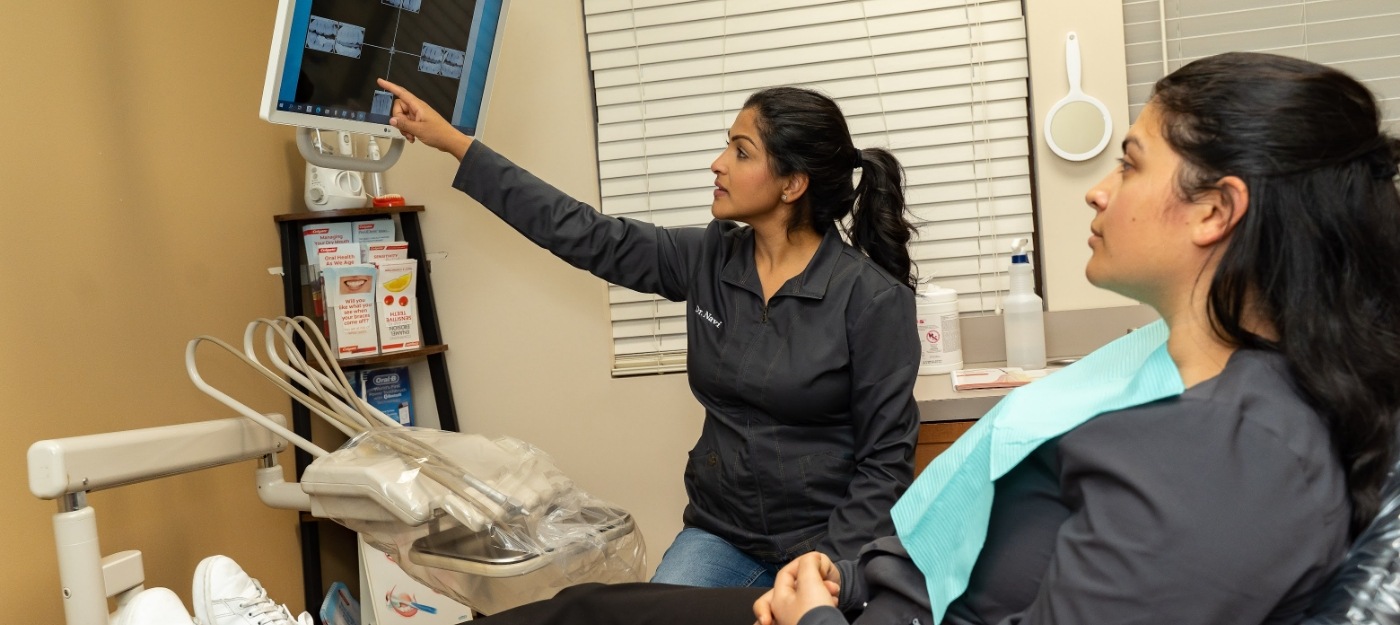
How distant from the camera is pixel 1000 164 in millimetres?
2447

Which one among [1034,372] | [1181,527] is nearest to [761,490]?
[1034,372]

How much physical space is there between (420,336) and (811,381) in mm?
1284

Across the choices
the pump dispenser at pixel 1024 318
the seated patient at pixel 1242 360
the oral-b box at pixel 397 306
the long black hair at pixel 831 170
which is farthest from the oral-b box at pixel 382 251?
the seated patient at pixel 1242 360

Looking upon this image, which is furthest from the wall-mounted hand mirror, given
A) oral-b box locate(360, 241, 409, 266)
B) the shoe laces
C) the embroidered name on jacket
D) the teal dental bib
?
the shoe laces

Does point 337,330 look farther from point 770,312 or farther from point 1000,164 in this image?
point 1000,164

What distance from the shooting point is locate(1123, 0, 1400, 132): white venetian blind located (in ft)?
7.47

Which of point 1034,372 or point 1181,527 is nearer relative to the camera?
point 1181,527

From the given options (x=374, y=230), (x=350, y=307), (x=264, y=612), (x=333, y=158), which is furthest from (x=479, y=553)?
(x=374, y=230)

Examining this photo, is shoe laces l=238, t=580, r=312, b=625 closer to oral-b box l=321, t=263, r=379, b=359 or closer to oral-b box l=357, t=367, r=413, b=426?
oral-b box l=321, t=263, r=379, b=359

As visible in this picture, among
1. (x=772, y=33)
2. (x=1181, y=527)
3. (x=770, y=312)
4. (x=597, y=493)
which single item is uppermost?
(x=772, y=33)

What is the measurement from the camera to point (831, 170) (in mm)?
1895

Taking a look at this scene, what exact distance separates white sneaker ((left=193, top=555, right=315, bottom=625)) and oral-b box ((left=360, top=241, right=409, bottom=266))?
1.05m

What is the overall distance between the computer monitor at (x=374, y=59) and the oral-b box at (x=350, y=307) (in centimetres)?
53

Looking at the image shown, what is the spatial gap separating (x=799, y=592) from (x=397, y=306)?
1.68 metres
